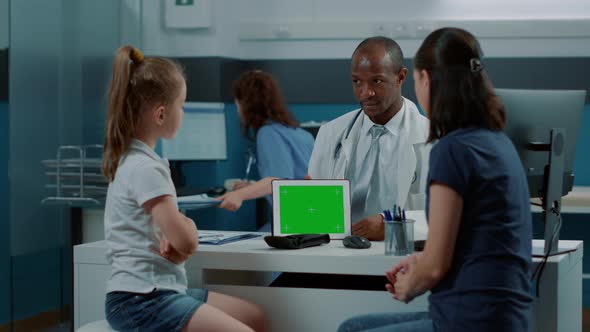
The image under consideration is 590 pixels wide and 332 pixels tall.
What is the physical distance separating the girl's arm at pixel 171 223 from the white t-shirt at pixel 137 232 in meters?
A: 0.02

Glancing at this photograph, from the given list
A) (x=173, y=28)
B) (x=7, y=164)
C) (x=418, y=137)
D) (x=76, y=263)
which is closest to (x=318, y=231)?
(x=418, y=137)

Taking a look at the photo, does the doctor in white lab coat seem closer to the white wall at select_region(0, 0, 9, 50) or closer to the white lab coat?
the white lab coat

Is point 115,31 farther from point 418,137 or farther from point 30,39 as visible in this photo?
point 418,137

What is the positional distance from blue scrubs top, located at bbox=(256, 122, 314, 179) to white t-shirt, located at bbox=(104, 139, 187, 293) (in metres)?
1.68

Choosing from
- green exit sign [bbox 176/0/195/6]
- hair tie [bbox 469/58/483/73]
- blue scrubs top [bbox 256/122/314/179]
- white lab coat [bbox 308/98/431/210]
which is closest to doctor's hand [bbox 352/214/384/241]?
white lab coat [bbox 308/98/431/210]

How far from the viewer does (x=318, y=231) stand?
2.54 m

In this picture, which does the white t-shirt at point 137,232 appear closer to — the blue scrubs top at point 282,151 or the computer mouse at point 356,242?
the computer mouse at point 356,242

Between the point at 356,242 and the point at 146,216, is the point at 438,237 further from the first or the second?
the point at 146,216

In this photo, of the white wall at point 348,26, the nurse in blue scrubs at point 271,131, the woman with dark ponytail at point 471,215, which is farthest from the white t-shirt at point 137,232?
the white wall at point 348,26

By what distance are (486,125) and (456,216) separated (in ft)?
0.72

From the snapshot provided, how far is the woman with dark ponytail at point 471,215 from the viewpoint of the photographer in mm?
1796

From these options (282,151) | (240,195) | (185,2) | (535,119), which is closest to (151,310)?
(240,195)

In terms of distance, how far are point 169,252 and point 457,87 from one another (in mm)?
789

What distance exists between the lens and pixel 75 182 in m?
4.20
